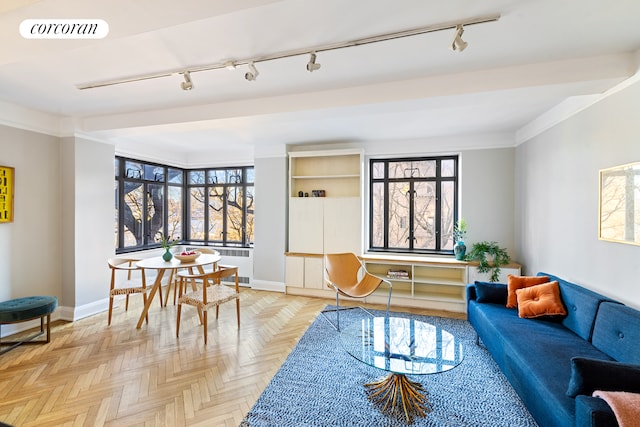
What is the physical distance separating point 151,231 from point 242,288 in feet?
6.89

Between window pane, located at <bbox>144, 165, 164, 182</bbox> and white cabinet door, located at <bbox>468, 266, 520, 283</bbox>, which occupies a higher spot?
window pane, located at <bbox>144, 165, 164, 182</bbox>

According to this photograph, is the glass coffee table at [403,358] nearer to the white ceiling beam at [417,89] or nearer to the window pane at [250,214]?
the white ceiling beam at [417,89]

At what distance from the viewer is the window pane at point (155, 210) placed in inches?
218

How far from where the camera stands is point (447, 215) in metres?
4.82

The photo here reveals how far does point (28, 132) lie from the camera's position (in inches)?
138

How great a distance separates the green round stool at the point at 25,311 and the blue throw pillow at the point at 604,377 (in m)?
4.56

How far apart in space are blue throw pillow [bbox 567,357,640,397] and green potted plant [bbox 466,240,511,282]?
2574 millimetres

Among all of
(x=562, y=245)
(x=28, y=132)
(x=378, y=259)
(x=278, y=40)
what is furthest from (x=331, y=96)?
(x=28, y=132)

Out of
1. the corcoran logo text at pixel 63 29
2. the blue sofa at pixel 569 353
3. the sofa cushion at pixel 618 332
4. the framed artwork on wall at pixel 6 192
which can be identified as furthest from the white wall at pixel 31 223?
the sofa cushion at pixel 618 332

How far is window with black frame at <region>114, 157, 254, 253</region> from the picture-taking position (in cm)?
520

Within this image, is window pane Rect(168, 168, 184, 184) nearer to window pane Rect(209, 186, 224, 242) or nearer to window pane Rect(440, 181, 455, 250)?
window pane Rect(209, 186, 224, 242)

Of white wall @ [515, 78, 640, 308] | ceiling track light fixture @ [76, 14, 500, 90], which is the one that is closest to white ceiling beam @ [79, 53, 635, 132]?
white wall @ [515, 78, 640, 308]

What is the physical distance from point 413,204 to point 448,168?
2.71 ft

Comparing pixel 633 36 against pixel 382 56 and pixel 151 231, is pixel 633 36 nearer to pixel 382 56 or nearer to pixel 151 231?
pixel 382 56
